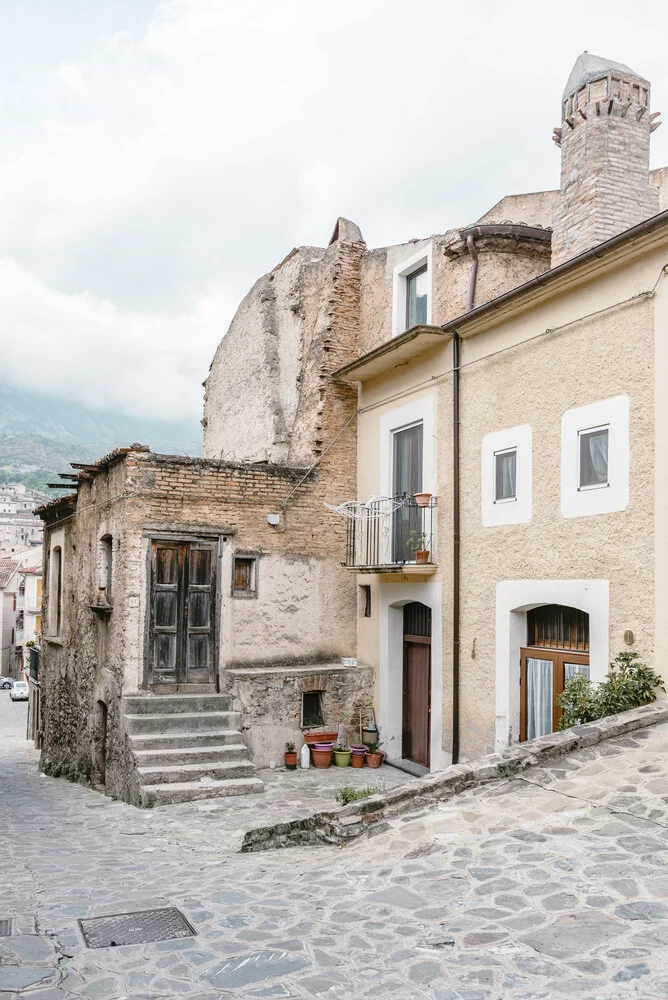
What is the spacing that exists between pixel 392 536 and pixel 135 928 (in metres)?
8.69

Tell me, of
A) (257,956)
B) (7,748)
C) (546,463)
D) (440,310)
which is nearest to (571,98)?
(440,310)

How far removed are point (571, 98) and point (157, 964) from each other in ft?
37.7

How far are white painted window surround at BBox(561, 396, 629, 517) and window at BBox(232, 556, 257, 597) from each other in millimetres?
5572

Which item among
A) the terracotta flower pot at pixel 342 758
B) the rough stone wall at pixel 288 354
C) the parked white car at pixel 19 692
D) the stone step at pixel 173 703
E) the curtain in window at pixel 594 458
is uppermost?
the rough stone wall at pixel 288 354

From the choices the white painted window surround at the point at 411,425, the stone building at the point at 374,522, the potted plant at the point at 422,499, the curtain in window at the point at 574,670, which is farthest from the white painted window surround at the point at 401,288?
the curtain in window at the point at 574,670

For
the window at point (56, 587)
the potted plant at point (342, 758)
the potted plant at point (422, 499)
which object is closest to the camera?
the potted plant at point (422, 499)

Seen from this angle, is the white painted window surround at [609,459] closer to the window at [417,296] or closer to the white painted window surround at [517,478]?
the white painted window surround at [517,478]

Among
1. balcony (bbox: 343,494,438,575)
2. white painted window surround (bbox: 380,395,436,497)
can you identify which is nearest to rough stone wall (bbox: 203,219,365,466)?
white painted window surround (bbox: 380,395,436,497)

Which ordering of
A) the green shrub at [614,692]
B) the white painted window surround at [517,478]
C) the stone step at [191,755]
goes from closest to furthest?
the green shrub at [614,692] < the white painted window surround at [517,478] < the stone step at [191,755]

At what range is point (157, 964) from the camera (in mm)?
4895

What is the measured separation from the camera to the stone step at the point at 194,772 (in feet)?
36.7

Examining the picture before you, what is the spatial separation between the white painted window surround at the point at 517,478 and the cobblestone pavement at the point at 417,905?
12.2 ft

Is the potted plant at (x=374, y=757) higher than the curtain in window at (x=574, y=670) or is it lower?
lower

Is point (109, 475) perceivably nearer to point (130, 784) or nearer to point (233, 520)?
point (233, 520)
